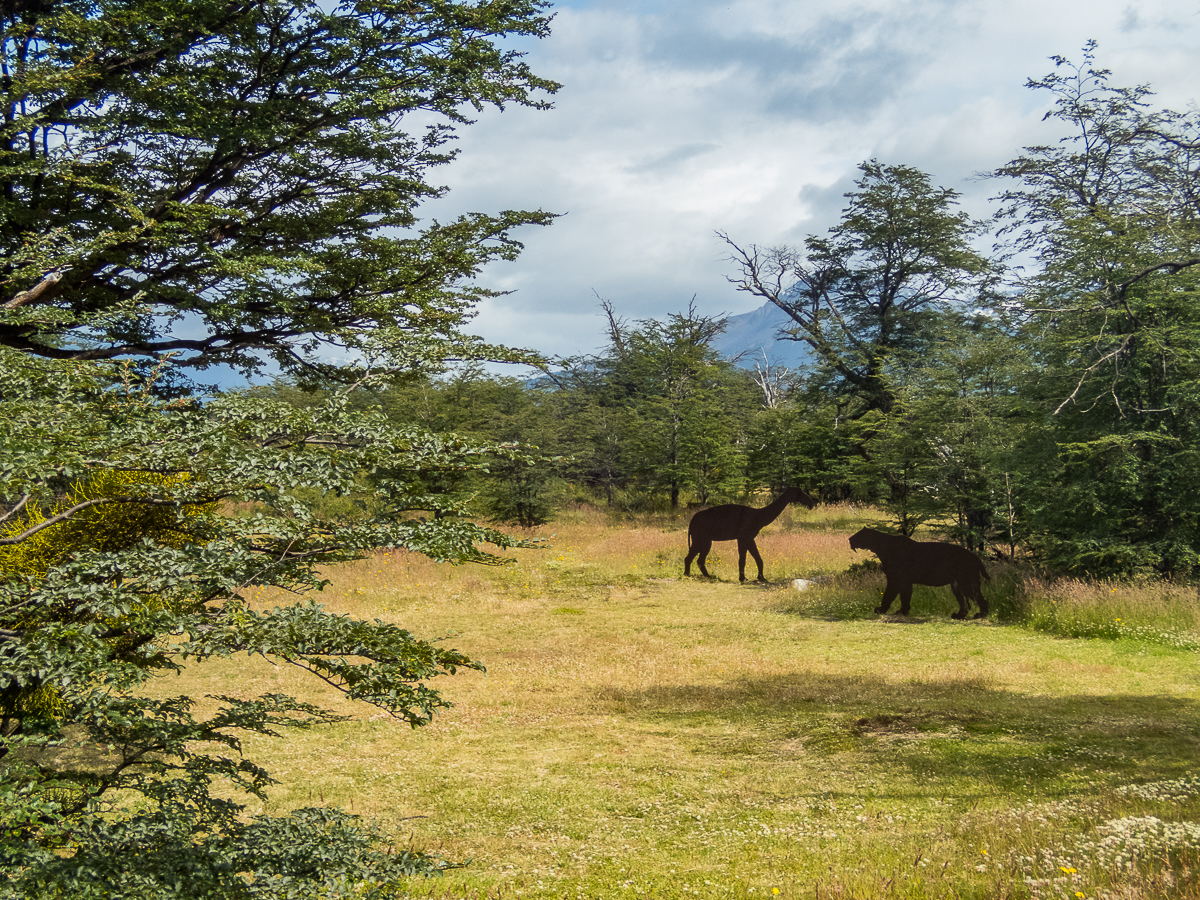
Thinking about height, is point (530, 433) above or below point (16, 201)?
below

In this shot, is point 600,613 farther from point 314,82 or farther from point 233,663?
point 314,82

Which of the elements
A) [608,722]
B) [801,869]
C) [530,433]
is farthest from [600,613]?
[530,433]

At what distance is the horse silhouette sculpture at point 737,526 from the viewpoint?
1811 centimetres

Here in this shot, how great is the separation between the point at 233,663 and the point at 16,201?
7375 mm

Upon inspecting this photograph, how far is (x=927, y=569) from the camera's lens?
13.6 metres

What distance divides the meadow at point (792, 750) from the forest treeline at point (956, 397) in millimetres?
1880

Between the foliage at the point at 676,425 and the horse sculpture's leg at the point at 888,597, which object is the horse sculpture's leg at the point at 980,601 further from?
the foliage at the point at 676,425

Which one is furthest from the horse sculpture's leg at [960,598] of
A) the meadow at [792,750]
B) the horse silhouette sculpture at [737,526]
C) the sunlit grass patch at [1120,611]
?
the horse silhouette sculpture at [737,526]

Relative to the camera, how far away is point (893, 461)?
1752 centimetres

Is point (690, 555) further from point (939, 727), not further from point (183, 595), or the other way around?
point (183, 595)

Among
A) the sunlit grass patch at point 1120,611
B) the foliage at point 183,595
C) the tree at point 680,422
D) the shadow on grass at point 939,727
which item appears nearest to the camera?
the foliage at point 183,595

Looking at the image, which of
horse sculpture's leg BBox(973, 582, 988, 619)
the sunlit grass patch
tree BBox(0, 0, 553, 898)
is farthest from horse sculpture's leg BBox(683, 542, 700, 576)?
tree BBox(0, 0, 553, 898)

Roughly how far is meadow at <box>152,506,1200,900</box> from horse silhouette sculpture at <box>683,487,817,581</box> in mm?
2738

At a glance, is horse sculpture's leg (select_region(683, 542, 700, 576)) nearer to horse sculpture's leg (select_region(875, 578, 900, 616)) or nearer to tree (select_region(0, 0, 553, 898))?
horse sculpture's leg (select_region(875, 578, 900, 616))
